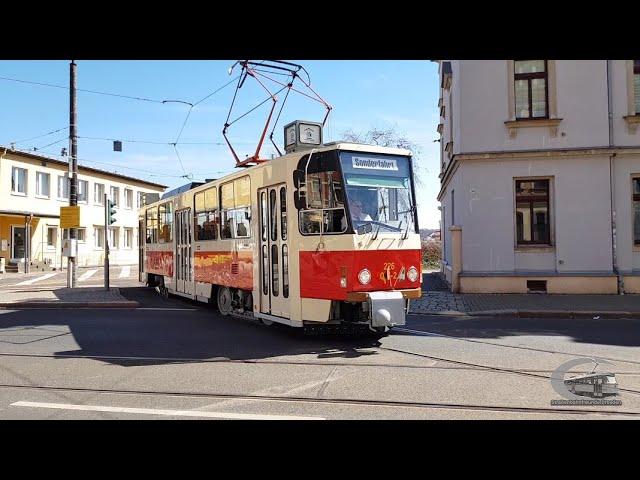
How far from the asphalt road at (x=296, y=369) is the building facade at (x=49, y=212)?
2066 cm

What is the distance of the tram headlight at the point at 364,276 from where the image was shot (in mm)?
8242

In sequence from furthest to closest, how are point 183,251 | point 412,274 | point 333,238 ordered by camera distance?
point 183,251 < point 412,274 < point 333,238

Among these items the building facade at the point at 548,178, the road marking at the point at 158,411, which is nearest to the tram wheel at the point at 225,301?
the road marking at the point at 158,411

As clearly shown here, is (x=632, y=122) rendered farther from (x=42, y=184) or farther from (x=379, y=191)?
(x=42, y=184)

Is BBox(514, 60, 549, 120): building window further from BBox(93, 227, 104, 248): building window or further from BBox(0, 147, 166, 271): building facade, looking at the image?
BBox(93, 227, 104, 248): building window

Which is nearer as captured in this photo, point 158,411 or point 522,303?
point 158,411

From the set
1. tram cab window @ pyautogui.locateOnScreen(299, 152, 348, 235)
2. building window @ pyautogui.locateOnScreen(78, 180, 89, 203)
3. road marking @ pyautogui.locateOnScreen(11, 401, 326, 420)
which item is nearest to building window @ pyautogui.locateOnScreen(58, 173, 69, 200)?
building window @ pyautogui.locateOnScreen(78, 180, 89, 203)

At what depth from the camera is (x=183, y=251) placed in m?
14.5

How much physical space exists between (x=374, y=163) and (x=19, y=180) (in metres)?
32.5

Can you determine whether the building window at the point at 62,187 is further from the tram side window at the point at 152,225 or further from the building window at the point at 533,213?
the building window at the point at 533,213

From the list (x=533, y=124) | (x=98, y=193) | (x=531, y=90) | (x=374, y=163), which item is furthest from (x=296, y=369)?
(x=98, y=193)
